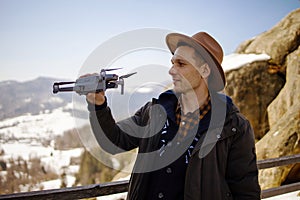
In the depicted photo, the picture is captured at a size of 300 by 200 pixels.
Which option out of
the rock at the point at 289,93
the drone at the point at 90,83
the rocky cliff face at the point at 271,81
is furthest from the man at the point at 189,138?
the rocky cliff face at the point at 271,81

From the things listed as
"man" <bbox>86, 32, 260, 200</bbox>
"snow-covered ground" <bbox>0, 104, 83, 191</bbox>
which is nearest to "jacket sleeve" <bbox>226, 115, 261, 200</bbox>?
"man" <bbox>86, 32, 260, 200</bbox>

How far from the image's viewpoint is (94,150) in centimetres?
164

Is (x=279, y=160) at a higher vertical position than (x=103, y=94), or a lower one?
lower

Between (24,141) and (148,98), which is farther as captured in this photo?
(24,141)

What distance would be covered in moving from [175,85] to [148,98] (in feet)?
0.70

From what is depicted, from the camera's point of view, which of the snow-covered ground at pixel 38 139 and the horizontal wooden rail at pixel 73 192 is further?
the snow-covered ground at pixel 38 139

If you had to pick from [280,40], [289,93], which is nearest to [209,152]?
[289,93]

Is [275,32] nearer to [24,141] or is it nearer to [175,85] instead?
[175,85]

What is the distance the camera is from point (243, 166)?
1771mm

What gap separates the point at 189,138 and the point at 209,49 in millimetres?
647

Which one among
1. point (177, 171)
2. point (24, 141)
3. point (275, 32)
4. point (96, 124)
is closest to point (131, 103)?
point (96, 124)

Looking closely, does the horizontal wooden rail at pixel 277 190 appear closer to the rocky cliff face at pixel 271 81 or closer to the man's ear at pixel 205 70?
the man's ear at pixel 205 70

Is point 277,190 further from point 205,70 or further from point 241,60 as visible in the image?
point 241,60

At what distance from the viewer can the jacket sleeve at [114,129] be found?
5.73 feet
